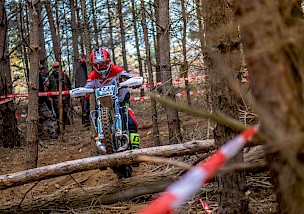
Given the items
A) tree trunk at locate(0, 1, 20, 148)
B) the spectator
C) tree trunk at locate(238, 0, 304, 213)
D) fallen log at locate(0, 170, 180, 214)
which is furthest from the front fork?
the spectator

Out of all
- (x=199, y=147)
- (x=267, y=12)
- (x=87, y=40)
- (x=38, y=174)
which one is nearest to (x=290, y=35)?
(x=267, y=12)

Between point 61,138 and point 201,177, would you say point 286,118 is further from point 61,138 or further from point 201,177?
point 61,138

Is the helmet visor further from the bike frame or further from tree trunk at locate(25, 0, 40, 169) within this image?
tree trunk at locate(25, 0, 40, 169)

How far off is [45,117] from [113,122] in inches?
228

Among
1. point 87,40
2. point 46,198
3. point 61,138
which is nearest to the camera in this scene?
point 46,198

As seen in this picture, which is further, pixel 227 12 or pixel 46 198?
pixel 46 198

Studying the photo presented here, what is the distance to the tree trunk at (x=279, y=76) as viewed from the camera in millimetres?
1479

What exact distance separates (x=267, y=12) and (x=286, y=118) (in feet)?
1.24

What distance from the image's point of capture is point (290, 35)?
4.87 ft

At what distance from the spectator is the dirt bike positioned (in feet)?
18.1

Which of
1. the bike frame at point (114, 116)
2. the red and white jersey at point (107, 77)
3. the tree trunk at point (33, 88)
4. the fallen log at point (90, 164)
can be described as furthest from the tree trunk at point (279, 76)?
the tree trunk at point (33, 88)

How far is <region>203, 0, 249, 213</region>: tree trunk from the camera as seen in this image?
3131 millimetres

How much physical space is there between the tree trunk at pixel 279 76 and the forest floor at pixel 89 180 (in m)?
1.73

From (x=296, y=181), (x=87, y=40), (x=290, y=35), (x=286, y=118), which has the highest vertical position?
(x=87, y=40)
